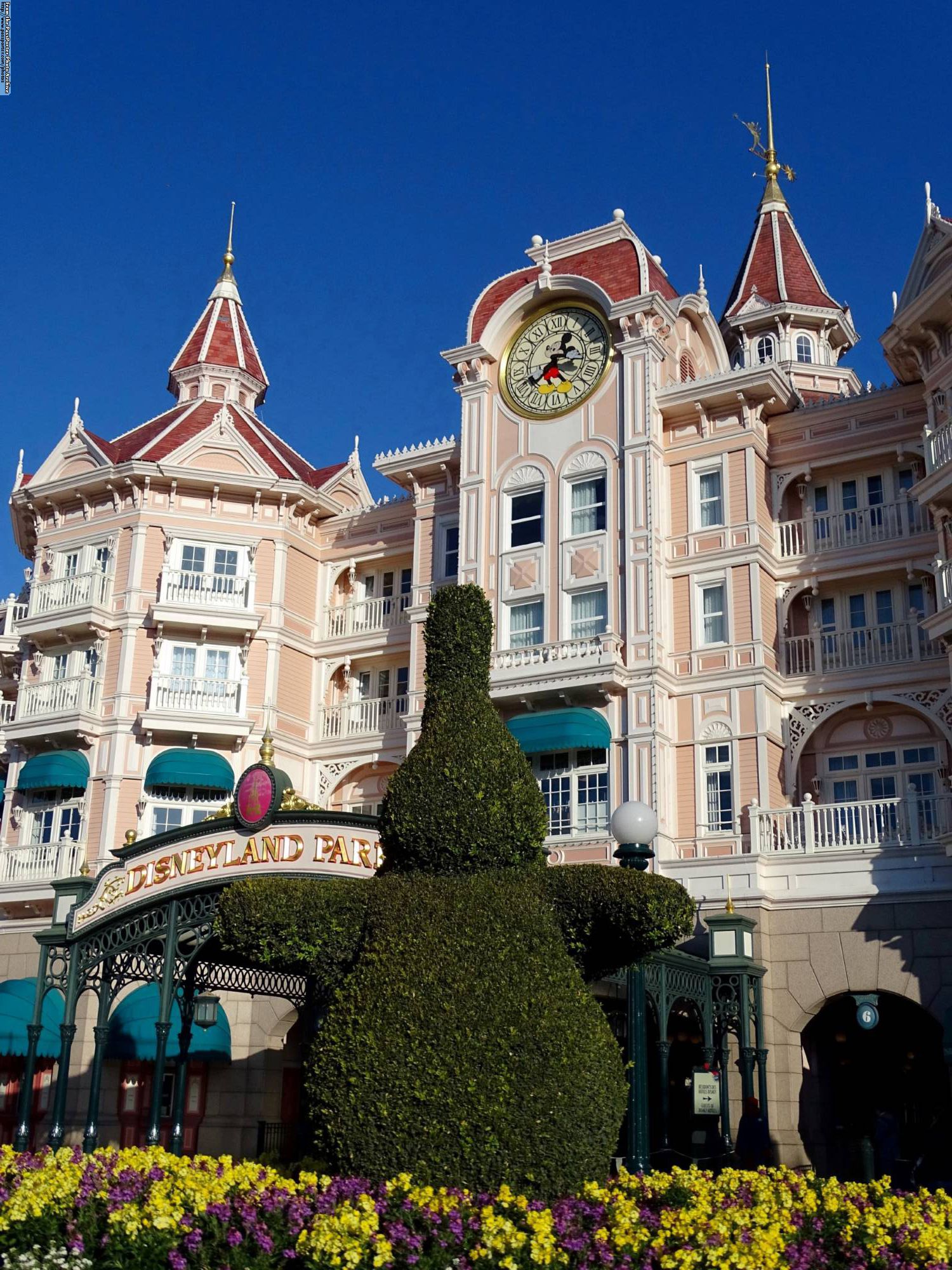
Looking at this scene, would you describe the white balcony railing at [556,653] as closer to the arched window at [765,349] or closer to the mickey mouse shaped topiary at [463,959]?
the mickey mouse shaped topiary at [463,959]

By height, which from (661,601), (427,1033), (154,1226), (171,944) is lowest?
(154,1226)

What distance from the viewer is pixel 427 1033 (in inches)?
418

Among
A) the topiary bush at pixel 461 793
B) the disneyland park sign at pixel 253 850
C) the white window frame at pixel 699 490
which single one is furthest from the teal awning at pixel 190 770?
the topiary bush at pixel 461 793

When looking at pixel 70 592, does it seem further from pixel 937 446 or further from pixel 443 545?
pixel 937 446

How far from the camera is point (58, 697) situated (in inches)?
1377

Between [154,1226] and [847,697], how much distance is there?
Answer: 861 inches

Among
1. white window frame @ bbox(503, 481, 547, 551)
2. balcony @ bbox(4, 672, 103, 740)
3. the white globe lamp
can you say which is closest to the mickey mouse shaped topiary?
the white globe lamp

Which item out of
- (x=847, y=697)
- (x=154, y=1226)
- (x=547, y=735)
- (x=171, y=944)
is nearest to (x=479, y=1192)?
(x=154, y=1226)

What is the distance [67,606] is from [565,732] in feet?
47.2

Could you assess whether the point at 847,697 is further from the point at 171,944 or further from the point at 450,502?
the point at 171,944

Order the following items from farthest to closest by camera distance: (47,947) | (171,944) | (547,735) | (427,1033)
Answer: (547,735) → (47,947) → (171,944) → (427,1033)

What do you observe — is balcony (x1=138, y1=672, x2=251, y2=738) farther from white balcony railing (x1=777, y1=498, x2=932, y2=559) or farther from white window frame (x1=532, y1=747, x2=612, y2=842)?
white balcony railing (x1=777, y1=498, x2=932, y2=559)

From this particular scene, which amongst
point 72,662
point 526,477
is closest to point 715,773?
point 526,477

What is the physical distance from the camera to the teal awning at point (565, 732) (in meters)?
28.8
